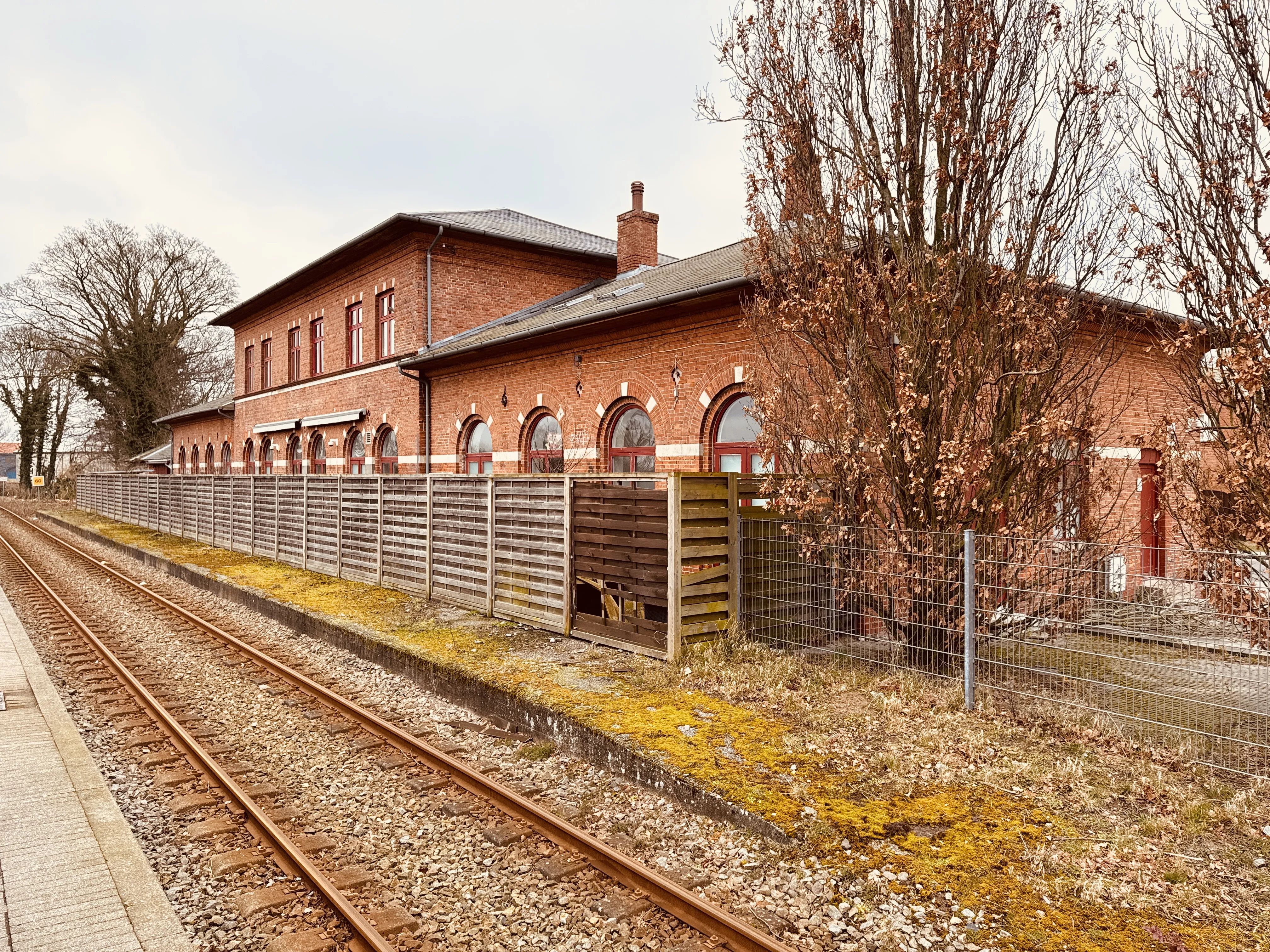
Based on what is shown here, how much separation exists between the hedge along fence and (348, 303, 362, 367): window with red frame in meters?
8.12

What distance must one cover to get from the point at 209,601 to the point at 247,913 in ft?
35.7

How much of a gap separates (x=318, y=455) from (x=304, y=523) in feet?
33.8

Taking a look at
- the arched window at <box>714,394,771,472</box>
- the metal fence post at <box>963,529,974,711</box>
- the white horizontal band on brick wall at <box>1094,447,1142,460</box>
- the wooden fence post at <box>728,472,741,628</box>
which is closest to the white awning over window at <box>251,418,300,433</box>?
the arched window at <box>714,394,771,472</box>

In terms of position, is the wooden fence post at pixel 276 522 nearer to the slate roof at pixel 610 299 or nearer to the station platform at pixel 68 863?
the slate roof at pixel 610 299

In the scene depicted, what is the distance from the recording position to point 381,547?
12.6 m

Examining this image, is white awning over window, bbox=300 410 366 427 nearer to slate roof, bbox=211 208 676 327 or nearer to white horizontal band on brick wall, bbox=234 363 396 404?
white horizontal band on brick wall, bbox=234 363 396 404

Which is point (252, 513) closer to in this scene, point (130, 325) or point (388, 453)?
point (388, 453)

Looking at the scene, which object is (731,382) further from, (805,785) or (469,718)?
(805,785)

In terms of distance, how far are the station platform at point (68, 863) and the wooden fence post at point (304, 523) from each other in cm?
888

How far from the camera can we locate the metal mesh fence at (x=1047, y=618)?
204 inches

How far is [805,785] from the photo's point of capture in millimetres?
4715

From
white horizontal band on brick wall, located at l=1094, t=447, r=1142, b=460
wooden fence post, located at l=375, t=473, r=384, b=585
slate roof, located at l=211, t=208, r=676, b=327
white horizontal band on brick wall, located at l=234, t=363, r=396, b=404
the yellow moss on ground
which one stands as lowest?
the yellow moss on ground

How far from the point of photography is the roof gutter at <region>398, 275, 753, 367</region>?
10.9 m

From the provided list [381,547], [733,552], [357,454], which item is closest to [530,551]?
[733,552]
